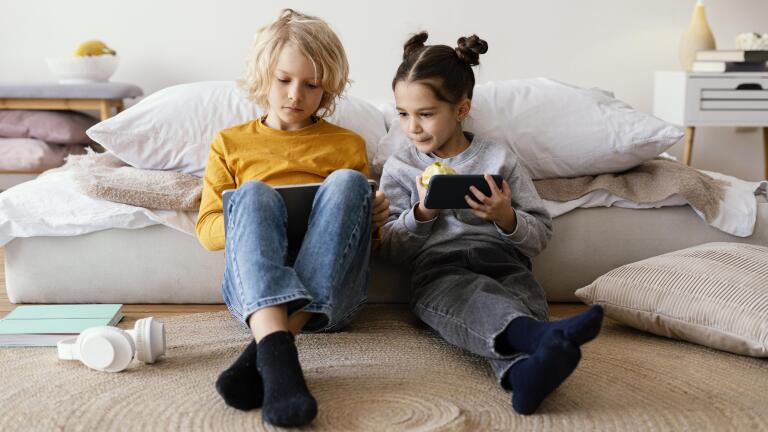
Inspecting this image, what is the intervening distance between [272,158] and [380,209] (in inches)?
10.9

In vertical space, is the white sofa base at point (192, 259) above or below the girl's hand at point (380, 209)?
below

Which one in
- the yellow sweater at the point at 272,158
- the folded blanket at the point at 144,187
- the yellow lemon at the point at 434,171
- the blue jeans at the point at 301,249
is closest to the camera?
the blue jeans at the point at 301,249

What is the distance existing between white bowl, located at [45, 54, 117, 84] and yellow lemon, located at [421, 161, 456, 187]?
6.29 feet

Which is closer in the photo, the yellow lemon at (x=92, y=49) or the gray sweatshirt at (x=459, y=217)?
the gray sweatshirt at (x=459, y=217)

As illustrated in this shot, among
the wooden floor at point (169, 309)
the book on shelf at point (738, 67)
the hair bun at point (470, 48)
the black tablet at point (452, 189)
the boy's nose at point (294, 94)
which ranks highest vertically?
the hair bun at point (470, 48)

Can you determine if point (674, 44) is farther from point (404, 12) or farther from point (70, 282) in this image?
point (70, 282)

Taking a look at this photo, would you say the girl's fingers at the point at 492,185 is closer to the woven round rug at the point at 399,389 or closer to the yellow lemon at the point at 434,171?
the yellow lemon at the point at 434,171

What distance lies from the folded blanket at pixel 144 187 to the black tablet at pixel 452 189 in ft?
2.03

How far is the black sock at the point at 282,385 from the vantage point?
3.87ft

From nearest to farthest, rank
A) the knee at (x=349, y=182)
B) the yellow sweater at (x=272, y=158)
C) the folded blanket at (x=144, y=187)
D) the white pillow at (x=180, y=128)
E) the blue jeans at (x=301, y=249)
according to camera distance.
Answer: the blue jeans at (x=301, y=249) → the knee at (x=349, y=182) → the yellow sweater at (x=272, y=158) → the folded blanket at (x=144, y=187) → the white pillow at (x=180, y=128)

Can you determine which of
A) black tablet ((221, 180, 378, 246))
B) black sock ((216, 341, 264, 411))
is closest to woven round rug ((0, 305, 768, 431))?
black sock ((216, 341, 264, 411))

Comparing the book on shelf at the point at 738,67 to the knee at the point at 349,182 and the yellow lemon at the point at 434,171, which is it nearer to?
the yellow lemon at the point at 434,171

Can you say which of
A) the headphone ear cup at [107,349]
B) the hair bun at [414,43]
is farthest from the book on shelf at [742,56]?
the headphone ear cup at [107,349]

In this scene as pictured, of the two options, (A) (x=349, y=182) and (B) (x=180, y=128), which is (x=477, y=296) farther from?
(B) (x=180, y=128)
